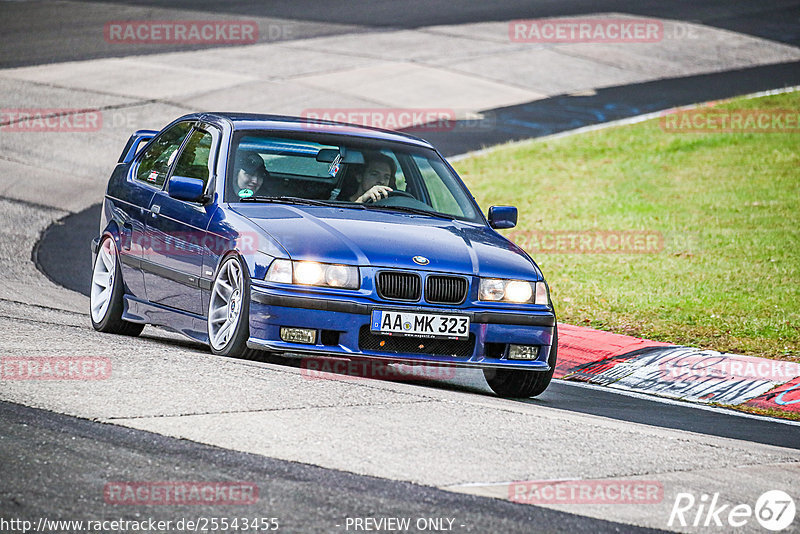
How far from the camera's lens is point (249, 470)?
510 cm

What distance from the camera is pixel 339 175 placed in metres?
8.55

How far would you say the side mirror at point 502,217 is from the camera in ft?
28.8

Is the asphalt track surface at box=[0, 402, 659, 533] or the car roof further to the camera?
the car roof

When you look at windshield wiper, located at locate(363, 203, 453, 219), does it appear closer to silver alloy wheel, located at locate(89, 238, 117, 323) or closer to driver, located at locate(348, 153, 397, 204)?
driver, located at locate(348, 153, 397, 204)

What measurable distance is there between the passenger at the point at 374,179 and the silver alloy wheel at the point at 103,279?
1954 mm

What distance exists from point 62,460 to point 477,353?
3.06 meters

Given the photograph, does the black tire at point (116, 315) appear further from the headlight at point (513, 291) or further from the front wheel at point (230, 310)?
the headlight at point (513, 291)

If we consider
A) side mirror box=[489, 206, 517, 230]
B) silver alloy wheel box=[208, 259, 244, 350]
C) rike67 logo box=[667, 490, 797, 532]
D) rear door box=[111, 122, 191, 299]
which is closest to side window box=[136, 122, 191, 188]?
rear door box=[111, 122, 191, 299]

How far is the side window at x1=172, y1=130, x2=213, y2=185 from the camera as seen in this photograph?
8.59 meters

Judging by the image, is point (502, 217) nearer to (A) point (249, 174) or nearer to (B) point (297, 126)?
(B) point (297, 126)

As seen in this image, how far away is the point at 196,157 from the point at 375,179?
126cm

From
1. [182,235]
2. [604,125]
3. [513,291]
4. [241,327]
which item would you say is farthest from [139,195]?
[604,125]

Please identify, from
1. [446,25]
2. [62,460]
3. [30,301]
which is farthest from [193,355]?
[446,25]

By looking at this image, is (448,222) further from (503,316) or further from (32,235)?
(32,235)
